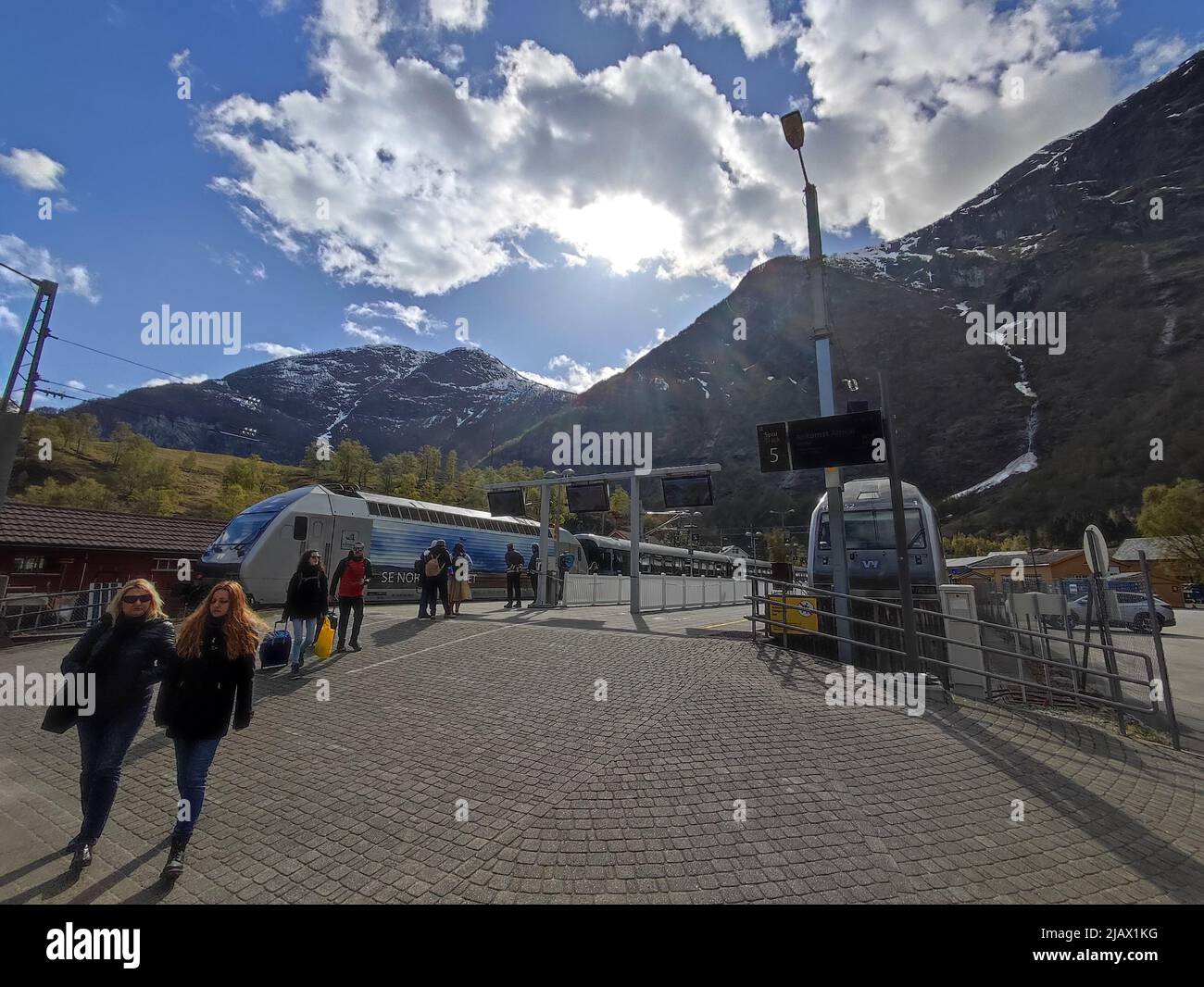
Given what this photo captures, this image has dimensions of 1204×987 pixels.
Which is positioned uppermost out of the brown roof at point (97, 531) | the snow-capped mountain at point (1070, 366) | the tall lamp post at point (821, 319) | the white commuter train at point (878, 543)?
the snow-capped mountain at point (1070, 366)

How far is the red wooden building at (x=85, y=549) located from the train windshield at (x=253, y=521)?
255 centimetres

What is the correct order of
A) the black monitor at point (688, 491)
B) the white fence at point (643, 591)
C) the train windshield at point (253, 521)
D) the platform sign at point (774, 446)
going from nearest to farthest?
the platform sign at point (774, 446)
the train windshield at point (253, 521)
the black monitor at point (688, 491)
the white fence at point (643, 591)

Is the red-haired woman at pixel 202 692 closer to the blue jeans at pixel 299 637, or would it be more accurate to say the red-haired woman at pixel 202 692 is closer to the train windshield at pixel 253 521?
the blue jeans at pixel 299 637

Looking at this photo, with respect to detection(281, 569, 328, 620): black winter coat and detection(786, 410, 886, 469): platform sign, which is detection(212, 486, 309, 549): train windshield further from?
detection(786, 410, 886, 469): platform sign

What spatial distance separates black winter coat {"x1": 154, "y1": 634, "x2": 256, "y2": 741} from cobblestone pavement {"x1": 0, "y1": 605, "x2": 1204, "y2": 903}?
31.8 inches

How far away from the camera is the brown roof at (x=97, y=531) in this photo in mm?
18797

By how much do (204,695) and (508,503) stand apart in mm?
16406

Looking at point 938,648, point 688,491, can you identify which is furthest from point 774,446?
point 688,491

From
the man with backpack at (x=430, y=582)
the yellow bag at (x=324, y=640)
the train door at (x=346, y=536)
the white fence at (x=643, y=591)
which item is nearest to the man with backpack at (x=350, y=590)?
the yellow bag at (x=324, y=640)

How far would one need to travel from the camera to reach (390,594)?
20.4m

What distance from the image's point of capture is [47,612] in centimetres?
1309

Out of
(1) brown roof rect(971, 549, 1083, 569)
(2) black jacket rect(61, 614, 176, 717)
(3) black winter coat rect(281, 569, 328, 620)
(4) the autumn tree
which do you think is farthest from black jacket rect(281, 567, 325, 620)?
(4) the autumn tree
